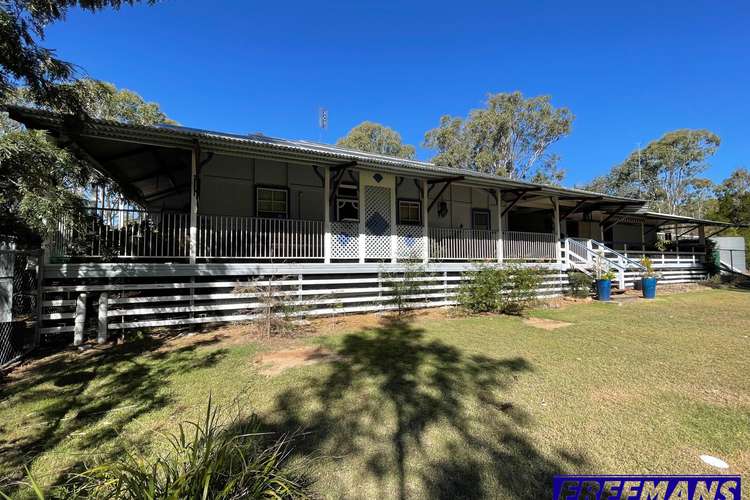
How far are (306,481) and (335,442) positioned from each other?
1.78 feet

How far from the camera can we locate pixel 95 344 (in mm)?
6051

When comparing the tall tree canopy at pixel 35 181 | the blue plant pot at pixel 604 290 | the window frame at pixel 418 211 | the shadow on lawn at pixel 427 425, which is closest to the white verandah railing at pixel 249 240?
the tall tree canopy at pixel 35 181

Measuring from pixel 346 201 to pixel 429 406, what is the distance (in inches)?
340

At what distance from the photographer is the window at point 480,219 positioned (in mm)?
14773

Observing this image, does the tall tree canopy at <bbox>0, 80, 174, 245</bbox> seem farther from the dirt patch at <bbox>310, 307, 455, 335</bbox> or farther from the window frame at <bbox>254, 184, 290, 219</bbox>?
the window frame at <bbox>254, 184, 290, 219</bbox>

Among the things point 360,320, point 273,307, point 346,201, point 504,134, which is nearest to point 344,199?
point 346,201

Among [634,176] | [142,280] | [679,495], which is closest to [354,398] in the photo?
[679,495]

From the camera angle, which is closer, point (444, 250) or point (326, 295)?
point (326, 295)

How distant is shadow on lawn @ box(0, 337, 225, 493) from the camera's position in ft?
9.62

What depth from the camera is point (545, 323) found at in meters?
7.98

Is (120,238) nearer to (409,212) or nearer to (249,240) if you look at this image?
(249,240)

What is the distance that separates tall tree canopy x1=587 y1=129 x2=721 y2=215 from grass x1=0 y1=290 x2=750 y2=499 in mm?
42831

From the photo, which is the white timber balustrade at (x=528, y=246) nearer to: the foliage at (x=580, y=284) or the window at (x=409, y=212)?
the foliage at (x=580, y=284)

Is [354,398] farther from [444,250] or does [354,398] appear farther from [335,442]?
[444,250]
